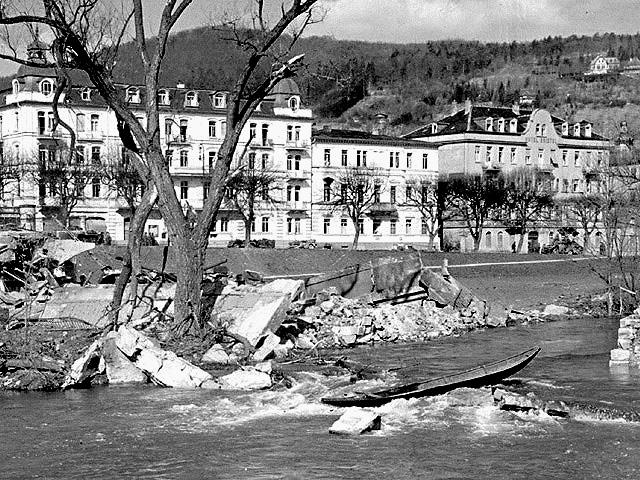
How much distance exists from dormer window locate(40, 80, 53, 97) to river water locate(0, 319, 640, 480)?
5420cm

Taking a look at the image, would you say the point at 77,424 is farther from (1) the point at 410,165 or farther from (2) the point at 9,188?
(1) the point at 410,165

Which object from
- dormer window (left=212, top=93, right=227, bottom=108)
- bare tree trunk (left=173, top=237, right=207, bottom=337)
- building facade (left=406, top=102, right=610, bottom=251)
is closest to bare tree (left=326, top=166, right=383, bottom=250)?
building facade (left=406, top=102, right=610, bottom=251)

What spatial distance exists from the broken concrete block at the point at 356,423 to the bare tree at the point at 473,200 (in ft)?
187

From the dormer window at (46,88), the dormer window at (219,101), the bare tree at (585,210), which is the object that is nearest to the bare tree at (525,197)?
the bare tree at (585,210)

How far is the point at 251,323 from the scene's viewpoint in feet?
90.8

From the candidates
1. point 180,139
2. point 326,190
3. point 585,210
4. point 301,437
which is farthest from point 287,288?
point 585,210

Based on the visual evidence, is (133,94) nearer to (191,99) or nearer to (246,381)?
(191,99)

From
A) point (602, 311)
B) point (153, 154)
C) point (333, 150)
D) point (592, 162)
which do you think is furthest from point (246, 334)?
point (592, 162)

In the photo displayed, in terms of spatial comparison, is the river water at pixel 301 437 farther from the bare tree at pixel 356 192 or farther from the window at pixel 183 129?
the window at pixel 183 129

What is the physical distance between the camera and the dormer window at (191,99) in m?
78.6

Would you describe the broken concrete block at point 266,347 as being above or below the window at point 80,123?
below

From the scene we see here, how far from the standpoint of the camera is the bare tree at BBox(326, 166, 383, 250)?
76.9 m

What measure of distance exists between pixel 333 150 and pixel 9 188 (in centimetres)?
2575

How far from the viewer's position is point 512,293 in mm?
52156
